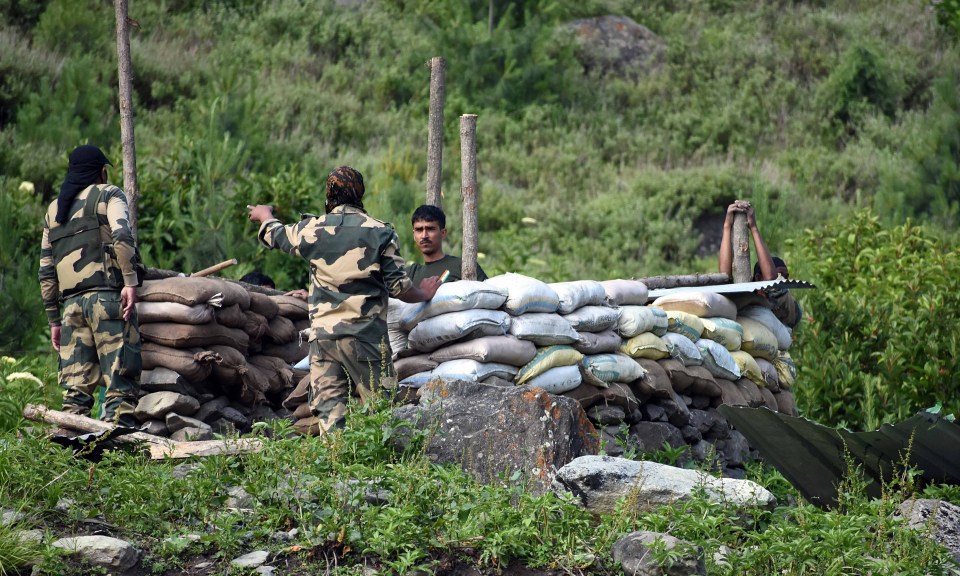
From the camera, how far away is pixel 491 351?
21.4 feet

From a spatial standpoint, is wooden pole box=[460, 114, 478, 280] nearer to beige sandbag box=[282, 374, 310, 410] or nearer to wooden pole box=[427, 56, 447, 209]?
wooden pole box=[427, 56, 447, 209]

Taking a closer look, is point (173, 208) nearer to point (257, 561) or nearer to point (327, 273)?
point (327, 273)

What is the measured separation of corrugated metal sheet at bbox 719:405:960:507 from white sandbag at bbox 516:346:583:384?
122cm

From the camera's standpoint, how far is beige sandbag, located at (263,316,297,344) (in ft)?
25.3

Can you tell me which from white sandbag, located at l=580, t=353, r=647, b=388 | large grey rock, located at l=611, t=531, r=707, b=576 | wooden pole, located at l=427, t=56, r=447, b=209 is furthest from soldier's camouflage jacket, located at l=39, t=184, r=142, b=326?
large grey rock, located at l=611, t=531, r=707, b=576

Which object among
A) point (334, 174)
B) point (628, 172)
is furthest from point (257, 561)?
point (628, 172)

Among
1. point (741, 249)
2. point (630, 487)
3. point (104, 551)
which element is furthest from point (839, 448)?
point (741, 249)

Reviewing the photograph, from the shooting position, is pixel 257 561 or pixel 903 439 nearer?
pixel 257 561

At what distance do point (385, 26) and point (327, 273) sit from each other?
1956cm

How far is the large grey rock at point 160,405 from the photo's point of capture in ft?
21.7

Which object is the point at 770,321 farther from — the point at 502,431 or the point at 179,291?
the point at 179,291

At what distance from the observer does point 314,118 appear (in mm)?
19344

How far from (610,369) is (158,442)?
2658 mm

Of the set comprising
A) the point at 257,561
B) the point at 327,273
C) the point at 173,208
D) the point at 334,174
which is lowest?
the point at 173,208
